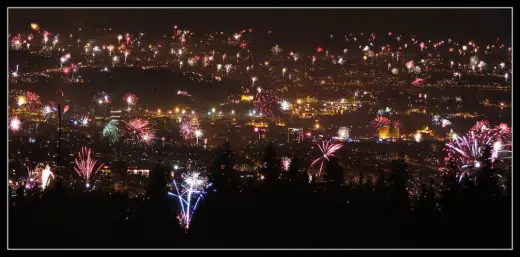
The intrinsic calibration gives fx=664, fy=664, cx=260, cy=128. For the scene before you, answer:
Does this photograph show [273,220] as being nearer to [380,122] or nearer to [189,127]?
[189,127]

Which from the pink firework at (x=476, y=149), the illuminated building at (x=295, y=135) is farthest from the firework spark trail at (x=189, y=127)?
the pink firework at (x=476, y=149)

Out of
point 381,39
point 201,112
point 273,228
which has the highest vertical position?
point 381,39

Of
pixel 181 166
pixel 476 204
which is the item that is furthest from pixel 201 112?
pixel 476 204

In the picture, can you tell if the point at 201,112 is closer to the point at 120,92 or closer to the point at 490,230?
the point at 120,92

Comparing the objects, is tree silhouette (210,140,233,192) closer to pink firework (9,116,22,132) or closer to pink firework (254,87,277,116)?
pink firework (9,116,22,132)

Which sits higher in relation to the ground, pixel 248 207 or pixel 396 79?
pixel 396 79

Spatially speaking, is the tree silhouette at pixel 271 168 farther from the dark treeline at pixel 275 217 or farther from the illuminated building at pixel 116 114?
the illuminated building at pixel 116 114
